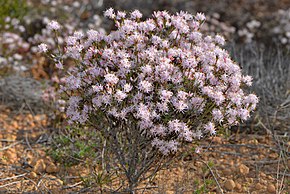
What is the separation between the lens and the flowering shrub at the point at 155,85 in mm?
2994

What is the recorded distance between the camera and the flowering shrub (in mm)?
2994

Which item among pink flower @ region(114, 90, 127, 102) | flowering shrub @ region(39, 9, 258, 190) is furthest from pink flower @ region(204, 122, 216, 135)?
pink flower @ region(114, 90, 127, 102)

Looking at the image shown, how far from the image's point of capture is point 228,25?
8.69 meters

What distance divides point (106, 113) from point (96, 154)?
1310 millimetres

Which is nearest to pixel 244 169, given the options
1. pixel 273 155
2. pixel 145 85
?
pixel 273 155

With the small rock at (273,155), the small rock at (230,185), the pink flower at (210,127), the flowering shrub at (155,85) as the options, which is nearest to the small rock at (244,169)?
the small rock at (230,185)

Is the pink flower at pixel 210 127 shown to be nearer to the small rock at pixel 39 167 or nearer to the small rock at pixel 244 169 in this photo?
the small rock at pixel 244 169

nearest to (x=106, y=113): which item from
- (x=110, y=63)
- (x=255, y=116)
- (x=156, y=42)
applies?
(x=110, y=63)

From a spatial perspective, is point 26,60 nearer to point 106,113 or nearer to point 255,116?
point 255,116

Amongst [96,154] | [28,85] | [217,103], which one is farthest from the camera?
[28,85]

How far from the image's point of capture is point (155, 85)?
3.10m

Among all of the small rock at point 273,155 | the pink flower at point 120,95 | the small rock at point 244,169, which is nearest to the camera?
the pink flower at point 120,95

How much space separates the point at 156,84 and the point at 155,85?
0.20 feet

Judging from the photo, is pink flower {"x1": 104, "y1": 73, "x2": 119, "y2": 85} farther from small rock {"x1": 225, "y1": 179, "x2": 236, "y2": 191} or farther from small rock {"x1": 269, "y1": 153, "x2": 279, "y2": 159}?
small rock {"x1": 269, "y1": 153, "x2": 279, "y2": 159}
